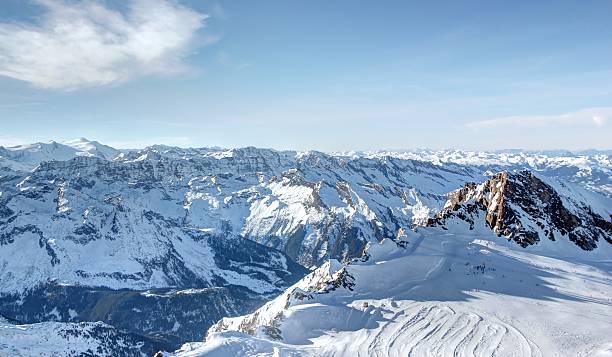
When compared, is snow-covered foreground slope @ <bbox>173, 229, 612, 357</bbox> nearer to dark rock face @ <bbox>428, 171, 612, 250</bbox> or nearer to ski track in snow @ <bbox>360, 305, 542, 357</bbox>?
ski track in snow @ <bbox>360, 305, 542, 357</bbox>

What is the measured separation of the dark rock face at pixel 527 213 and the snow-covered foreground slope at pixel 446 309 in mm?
5682

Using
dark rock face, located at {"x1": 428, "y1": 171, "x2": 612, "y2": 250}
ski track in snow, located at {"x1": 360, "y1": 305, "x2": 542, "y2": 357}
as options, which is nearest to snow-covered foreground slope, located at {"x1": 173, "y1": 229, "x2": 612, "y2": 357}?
ski track in snow, located at {"x1": 360, "y1": 305, "x2": 542, "y2": 357}

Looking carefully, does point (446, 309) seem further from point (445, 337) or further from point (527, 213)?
point (527, 213)

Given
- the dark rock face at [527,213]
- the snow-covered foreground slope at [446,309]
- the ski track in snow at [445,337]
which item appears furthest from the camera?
the dark rock face at [527,213]

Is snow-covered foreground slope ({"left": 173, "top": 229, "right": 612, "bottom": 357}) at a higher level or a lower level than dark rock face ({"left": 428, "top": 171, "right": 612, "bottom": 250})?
lower

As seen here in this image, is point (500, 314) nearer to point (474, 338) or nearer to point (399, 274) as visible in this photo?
point (474, 338)

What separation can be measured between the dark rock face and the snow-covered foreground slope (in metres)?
5.68

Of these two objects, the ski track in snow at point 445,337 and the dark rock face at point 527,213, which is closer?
the ski track in snow at point 445,337

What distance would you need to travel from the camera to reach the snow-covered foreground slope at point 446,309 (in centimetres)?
7644

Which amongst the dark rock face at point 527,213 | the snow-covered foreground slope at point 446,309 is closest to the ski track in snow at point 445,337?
the snow-covered foreground slope at point 446,309

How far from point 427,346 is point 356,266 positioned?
33764 millimetres

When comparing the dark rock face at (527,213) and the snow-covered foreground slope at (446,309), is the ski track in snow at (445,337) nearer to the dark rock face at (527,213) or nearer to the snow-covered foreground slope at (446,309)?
the snow-covered foreground slope at (446,309)

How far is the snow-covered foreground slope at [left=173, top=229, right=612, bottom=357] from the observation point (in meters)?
76.4

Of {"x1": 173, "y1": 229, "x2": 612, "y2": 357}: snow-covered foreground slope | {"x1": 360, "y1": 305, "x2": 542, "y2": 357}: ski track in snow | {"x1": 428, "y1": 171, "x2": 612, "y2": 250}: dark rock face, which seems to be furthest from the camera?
{"x1": 428, "y1": 171, "x2": 612, "y2": 250}: dark rock face
